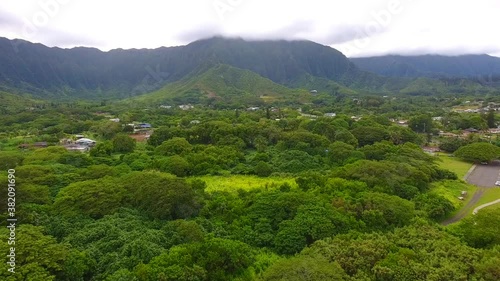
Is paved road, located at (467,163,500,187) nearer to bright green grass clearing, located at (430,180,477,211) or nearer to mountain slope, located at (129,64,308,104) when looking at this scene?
bright green grass clearing, located at (430,180,477,211)

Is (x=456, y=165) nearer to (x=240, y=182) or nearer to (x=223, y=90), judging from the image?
(x=240, y=182)

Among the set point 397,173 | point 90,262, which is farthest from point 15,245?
point 397,173

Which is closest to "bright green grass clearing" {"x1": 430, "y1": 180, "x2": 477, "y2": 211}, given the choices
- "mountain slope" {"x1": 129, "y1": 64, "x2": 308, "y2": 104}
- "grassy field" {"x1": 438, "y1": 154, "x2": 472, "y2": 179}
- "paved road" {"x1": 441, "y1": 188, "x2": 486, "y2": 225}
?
"paved road" {"x1": 441, "y1": 188, "x2": 486, "y2": 225}

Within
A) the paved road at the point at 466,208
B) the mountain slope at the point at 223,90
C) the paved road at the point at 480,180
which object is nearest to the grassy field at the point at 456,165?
the paved road at the point at 480,180

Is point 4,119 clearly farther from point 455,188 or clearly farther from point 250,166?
point 455,188

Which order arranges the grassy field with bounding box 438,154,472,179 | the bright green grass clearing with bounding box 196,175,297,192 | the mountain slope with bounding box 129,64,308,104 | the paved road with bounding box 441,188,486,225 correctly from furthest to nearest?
the mountain slope with bounding box 129,64,308,104 < the grassy field with bounding box 438,154,472,179 < the bright green grass clearing with bounding box 196,175,297,192 < the paved road with bounding box 441,188,486,225

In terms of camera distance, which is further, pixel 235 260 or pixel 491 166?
pixel 491 166
